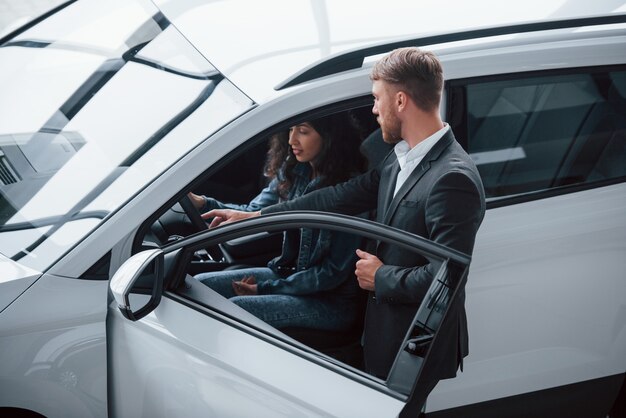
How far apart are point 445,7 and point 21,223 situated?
1.54m

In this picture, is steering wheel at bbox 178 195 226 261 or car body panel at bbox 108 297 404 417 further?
steering wheel at bbox 178 195 226 261

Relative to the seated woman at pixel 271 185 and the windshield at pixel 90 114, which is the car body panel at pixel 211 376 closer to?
the windshield at pixel 90 114

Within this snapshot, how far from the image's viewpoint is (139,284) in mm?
2127

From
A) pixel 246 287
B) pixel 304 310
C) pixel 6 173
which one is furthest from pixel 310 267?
pixel 6 173

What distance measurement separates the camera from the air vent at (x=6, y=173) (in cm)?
250

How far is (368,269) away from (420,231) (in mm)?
182

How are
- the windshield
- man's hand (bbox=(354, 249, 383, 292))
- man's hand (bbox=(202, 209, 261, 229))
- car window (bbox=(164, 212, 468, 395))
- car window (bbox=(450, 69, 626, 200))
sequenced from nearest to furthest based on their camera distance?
car window (bbox=(164, 212, 468, 395))
man's hand (bbox=(354, 249, 383, 292))
the windshield
car window (bbox=(450, 69, 626, 200))
man's hand (bbox=(202, 209, 261, 229))

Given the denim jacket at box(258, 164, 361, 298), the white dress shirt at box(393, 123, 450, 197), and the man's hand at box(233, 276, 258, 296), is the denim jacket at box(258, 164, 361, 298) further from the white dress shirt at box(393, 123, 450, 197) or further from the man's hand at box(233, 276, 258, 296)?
the white dress shirt at box(393, 123, 450, 197)

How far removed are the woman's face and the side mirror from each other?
0.87 m

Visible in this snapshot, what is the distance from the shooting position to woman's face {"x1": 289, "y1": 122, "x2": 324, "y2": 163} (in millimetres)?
2783

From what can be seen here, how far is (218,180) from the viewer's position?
3822mm

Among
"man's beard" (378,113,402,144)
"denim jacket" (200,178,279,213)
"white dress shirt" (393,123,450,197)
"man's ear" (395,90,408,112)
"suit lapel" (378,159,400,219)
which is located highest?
"man's ear" (395,90,408,112)

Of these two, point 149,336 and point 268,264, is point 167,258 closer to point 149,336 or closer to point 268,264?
point 149,336

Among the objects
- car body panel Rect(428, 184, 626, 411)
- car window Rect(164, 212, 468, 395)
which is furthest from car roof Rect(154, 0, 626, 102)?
car body panel Rect(428, 184, 626, 411)
